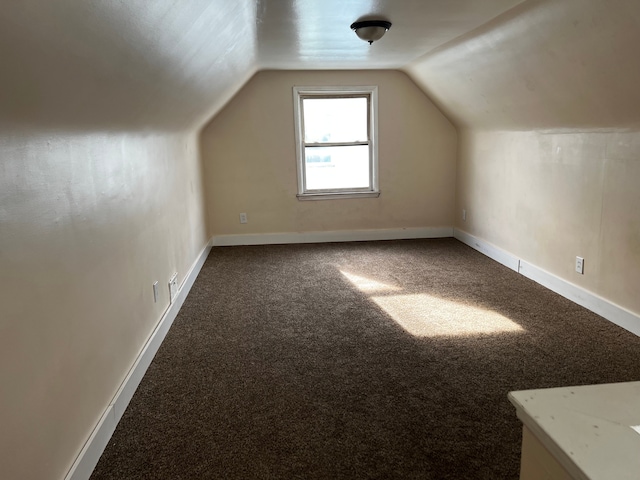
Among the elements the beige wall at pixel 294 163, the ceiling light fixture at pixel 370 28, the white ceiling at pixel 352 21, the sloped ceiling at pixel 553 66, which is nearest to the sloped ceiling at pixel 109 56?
the white ceiling at pixel 352 21

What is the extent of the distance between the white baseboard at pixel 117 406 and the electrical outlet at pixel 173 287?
0.04m

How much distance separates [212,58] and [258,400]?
2041 millimetres

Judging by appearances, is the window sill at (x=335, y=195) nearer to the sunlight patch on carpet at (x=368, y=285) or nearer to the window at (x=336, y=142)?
the window at (x=336, y=142)

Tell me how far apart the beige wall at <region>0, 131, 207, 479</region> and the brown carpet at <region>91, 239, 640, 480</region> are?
12.3 inches

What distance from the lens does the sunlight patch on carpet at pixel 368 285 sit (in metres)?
4.00

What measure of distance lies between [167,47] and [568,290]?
317 centimetres

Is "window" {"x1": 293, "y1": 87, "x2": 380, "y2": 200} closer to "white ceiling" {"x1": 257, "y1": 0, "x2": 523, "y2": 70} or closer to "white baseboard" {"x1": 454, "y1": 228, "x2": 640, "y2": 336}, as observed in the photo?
"white ceiling" {"x1": 257, "y1": 0, "x2": 523, "y2": 70}

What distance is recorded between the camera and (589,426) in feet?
3.17

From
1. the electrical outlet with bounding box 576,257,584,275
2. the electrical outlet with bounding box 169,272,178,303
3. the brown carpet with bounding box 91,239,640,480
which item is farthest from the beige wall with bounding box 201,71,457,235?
the electrical outlet with bounding box 576,257,584,275

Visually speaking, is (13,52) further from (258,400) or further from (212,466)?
(258,400)

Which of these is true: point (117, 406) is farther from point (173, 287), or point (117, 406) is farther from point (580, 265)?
point (580, 265)

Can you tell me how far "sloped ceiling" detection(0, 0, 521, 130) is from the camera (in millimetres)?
1322

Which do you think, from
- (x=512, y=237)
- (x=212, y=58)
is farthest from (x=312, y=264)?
(x=212, y=58)

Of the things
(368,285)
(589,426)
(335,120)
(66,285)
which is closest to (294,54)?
(335,120)
